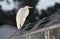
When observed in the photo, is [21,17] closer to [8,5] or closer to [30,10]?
[30,10]

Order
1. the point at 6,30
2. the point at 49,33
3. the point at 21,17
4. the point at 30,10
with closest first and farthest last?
the point at 49,33 → the point at 21,17 → the point at 6,30 → the point at 30,10

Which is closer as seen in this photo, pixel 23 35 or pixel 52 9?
pixel 23 35

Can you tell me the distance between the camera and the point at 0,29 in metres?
10.2

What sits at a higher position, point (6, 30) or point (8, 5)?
point (8, 5)

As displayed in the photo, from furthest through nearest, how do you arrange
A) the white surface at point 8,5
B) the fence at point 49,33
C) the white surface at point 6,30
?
the white surface at point 8,5, the white surface at point 6,30, the fence at point 49,33

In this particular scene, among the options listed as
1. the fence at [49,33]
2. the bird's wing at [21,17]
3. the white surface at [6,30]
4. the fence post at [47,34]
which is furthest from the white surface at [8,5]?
the fence post at [47,34]

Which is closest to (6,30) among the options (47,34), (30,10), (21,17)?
(30,10)

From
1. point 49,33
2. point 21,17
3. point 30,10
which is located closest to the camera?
point 49,33

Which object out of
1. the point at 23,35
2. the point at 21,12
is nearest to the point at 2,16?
the point at 21,12

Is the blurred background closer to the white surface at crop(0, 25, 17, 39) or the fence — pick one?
the white surface at crop(0, 25, 17, 39)

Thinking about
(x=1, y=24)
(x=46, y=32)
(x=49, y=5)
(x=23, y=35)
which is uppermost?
(x=46, y=32)

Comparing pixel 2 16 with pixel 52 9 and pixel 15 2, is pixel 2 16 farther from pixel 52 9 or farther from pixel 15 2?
pixel 52 9

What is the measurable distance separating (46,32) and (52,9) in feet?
19.4

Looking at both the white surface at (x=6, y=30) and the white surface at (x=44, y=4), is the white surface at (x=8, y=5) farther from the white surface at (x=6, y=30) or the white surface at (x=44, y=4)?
the white surface at (x=44, y=4)
